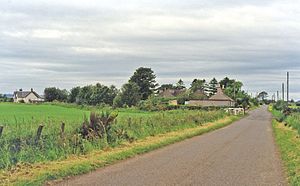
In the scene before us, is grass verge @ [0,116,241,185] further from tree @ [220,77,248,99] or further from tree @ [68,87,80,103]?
tree @ [220,77,248,99]

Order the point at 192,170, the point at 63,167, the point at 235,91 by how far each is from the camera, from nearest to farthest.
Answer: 1. the point at 63,167
2. the point at 192,170
3. the point at 235,91

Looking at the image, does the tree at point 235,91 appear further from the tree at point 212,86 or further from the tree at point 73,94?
the tree at point 73,94

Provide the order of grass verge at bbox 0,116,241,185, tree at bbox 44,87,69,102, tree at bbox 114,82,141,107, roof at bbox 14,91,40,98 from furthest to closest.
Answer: roof at bbox 14,91,40,98 < tree at bbox 44,87,69,102 < tree at bbox 114,82,141,107 < grass verge at bbox 0,116,241,185

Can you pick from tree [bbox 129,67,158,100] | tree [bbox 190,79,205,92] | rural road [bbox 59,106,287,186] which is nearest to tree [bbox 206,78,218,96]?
tree [bbox 190,79,205,92]

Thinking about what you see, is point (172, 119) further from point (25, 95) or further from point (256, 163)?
point (25, 95)

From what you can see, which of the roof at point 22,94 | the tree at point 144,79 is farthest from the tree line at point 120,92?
the roof at point 22,94

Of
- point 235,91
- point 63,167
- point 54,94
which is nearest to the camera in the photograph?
point 63,167

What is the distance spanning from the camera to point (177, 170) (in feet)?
42.3

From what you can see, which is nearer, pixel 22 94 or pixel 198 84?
pixel 198 84

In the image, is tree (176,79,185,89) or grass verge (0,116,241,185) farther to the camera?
tree (176,79,185,89)

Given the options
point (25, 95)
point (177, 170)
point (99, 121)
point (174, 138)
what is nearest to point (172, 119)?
point (174, 138)

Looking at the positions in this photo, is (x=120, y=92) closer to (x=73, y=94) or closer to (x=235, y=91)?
(x=73, y=94)

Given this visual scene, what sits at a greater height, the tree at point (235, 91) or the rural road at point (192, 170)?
the tree at point (235, 91)

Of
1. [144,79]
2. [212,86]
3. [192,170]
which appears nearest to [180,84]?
[212,86]
